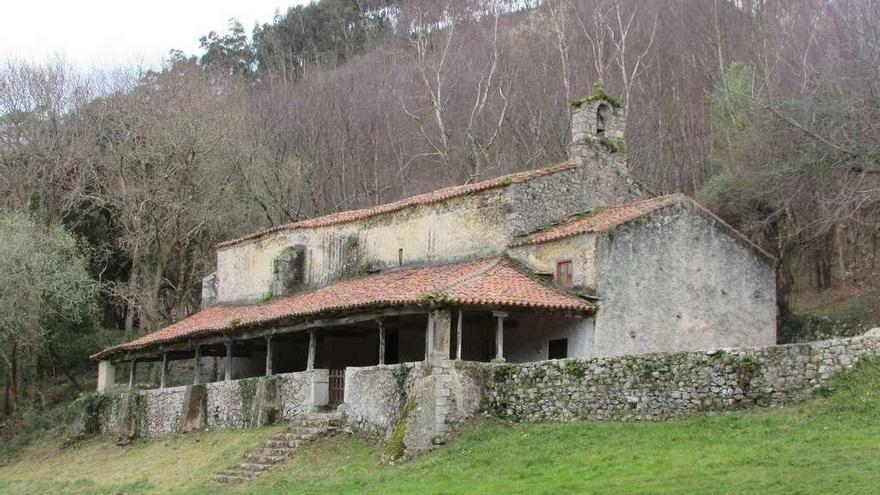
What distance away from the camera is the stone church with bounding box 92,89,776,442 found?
89.6ft

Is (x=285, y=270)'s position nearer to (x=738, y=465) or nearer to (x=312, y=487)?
(x=312, y=487)

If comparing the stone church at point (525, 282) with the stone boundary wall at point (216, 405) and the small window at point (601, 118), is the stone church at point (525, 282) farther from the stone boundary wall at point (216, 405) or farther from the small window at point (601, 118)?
the stone boundary wall at point (216, 405)

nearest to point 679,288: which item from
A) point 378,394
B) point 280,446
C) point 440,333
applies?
point 440,333

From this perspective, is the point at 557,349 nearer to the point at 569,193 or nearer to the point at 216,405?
the point at 569,193

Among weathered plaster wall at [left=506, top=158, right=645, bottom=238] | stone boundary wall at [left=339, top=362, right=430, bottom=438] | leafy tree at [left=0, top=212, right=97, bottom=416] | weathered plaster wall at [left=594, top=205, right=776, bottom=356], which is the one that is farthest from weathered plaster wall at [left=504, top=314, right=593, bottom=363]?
leafy tree at [left=0, top=212, right=97, bottom=416]

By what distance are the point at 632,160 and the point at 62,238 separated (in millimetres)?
24075

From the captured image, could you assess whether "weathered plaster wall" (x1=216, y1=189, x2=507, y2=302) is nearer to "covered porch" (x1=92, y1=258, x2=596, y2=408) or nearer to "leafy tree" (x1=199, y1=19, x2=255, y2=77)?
"covered porch" (x1=92, y1=258, x2=596, y2=408)

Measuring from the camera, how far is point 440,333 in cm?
2559

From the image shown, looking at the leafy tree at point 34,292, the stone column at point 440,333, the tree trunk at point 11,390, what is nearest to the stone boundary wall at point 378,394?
the stone column at point 440,333

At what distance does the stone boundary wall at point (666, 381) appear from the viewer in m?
20.2

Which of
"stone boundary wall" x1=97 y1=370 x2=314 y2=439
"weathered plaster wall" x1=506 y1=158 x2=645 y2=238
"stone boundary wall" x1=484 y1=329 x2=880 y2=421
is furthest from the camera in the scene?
"weathered plaster wall" x1=506 y1=158 x2=645 y2=238

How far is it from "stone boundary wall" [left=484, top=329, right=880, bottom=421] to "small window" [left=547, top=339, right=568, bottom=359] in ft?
12.1

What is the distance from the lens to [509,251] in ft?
98.1

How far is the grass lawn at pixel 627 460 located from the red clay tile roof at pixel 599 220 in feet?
21.6
